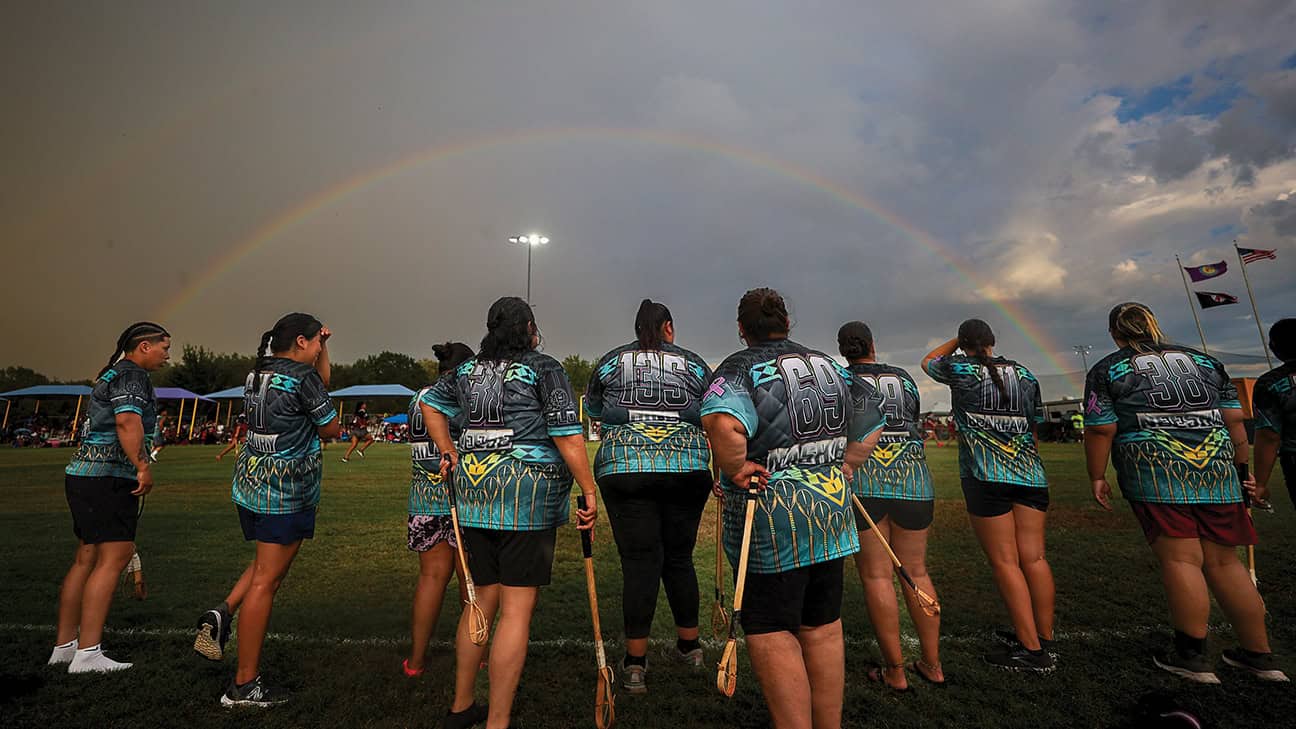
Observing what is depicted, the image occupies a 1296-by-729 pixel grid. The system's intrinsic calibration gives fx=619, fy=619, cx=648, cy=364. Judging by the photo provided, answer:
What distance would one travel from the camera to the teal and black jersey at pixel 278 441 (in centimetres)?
392

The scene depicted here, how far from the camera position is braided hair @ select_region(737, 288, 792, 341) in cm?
307

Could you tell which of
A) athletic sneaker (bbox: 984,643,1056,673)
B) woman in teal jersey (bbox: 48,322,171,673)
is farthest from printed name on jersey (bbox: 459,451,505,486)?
athletic sneaker (bbox: 984,643,1056,673)

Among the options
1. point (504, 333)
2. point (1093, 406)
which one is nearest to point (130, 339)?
point (504, 333)

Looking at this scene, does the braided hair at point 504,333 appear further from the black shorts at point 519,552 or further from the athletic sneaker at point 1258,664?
the athletic sneaker at point 1258,664

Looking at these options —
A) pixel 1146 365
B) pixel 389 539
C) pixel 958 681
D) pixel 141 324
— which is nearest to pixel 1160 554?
pixel 1146 365

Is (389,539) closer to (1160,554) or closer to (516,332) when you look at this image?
(516,332)

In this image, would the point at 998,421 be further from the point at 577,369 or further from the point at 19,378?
the point at 19,378

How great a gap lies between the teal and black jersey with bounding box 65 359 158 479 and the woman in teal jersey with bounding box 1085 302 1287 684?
689cm

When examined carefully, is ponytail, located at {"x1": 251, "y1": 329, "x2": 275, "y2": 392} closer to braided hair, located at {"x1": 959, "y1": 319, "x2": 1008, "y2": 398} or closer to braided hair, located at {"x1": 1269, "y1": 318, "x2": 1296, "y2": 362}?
braided hair, located at {"x1": 959, "y1": 319, "x2": 1008, "y2": 398}

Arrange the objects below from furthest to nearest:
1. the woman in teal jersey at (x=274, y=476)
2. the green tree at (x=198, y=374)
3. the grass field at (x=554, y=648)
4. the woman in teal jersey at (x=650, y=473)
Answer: the green tree at (x=198, y=374) → the woman in teal jersey at (x=650, y=473) → the woman in teal jersey at (x=274, y=476) → the grass field at (x=554, y=648)

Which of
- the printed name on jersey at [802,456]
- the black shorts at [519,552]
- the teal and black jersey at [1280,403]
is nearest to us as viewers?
the printed name on jersey at [802,456]

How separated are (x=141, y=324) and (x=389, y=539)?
16.8ft

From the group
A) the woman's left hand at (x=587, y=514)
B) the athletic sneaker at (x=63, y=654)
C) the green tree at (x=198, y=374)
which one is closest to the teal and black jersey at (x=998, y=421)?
the woman's left hand at (x=587, y=514)

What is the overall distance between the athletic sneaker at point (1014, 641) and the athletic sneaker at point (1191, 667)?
594 mm
